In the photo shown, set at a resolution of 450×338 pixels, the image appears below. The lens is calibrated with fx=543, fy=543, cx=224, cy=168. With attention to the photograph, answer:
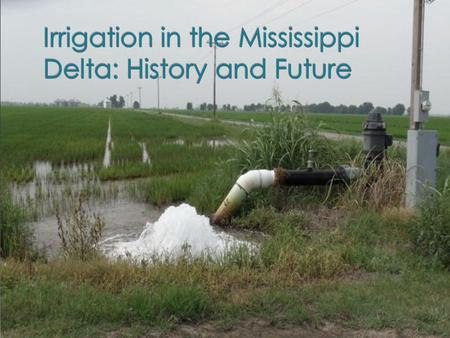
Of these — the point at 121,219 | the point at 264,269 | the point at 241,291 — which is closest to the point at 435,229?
the point at 264,269

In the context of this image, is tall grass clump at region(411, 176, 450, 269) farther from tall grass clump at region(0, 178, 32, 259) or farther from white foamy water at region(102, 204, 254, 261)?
tall grass clump at region(0, 178, 32, 259)

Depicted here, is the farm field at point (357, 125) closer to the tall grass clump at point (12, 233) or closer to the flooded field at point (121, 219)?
the flooded field at point (121, 219)

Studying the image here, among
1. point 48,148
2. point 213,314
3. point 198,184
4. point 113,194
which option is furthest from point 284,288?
point 48,148

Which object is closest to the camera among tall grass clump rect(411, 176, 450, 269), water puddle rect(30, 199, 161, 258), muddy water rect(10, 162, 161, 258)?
tall grass clump rect(411, 176, 450, 269)

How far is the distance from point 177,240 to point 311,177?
240 centimetres

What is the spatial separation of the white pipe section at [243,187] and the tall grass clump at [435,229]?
2.22 metres

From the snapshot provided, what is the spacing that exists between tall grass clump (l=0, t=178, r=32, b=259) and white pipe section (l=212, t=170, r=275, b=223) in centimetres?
245

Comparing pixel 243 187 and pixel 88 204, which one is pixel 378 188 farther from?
pixel 88 204

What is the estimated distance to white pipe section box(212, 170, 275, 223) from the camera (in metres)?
7.13

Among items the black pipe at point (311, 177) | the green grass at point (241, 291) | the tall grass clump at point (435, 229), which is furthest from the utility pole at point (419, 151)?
the green grass at point (241, 291)

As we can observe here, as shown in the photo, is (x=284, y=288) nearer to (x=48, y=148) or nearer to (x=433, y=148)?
(x=433, y=148)

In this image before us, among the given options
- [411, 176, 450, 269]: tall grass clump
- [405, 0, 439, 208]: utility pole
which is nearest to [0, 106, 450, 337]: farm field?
[411, 176, 450, 269]: tall grass clump

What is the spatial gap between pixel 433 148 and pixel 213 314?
4.23m

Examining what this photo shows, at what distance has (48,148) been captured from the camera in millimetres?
17500
